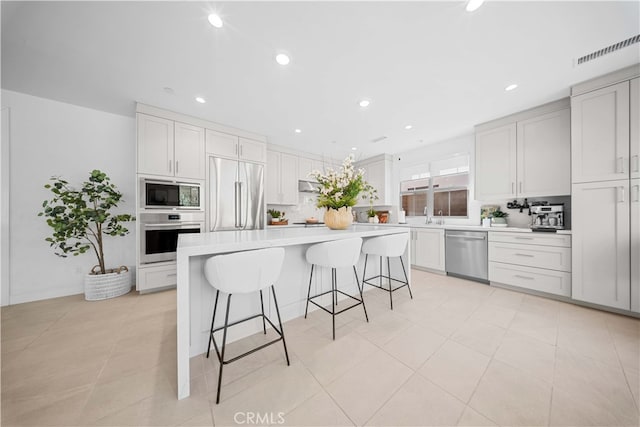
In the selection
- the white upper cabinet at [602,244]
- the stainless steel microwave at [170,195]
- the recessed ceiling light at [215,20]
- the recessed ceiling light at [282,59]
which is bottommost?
the white upper cabinet at [602,244]

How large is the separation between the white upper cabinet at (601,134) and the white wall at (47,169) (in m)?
6.00

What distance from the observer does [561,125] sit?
8.90ft

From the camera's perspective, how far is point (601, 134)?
88.8 inches

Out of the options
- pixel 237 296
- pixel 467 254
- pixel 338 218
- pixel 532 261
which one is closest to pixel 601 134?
pixel 532 261

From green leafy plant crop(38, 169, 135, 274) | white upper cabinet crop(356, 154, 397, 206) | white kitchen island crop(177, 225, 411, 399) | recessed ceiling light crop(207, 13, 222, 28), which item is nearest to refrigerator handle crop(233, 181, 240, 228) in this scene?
green leafy plant crop(38, 169, 135, 274)

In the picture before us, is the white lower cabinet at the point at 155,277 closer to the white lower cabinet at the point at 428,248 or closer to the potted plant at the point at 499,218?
the white lower cabinet at the point at 428,248

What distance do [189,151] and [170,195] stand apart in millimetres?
724

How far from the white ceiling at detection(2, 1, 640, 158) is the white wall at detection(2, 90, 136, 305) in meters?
0.27

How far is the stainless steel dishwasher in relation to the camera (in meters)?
3.15

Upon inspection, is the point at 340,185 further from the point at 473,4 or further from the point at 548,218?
the point at 548,218

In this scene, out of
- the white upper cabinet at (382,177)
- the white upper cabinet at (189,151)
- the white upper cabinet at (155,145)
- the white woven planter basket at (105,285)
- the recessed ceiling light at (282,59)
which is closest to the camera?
the recessed ceiling light at (282,59)

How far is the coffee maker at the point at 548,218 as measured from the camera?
269cm

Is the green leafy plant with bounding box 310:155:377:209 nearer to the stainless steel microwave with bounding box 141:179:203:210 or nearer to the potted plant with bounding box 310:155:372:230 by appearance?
the potted plant with bounding box 310:155:372:230

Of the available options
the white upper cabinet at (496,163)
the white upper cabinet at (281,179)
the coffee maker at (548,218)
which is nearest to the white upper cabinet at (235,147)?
the white upper cabinet at (281,179)
